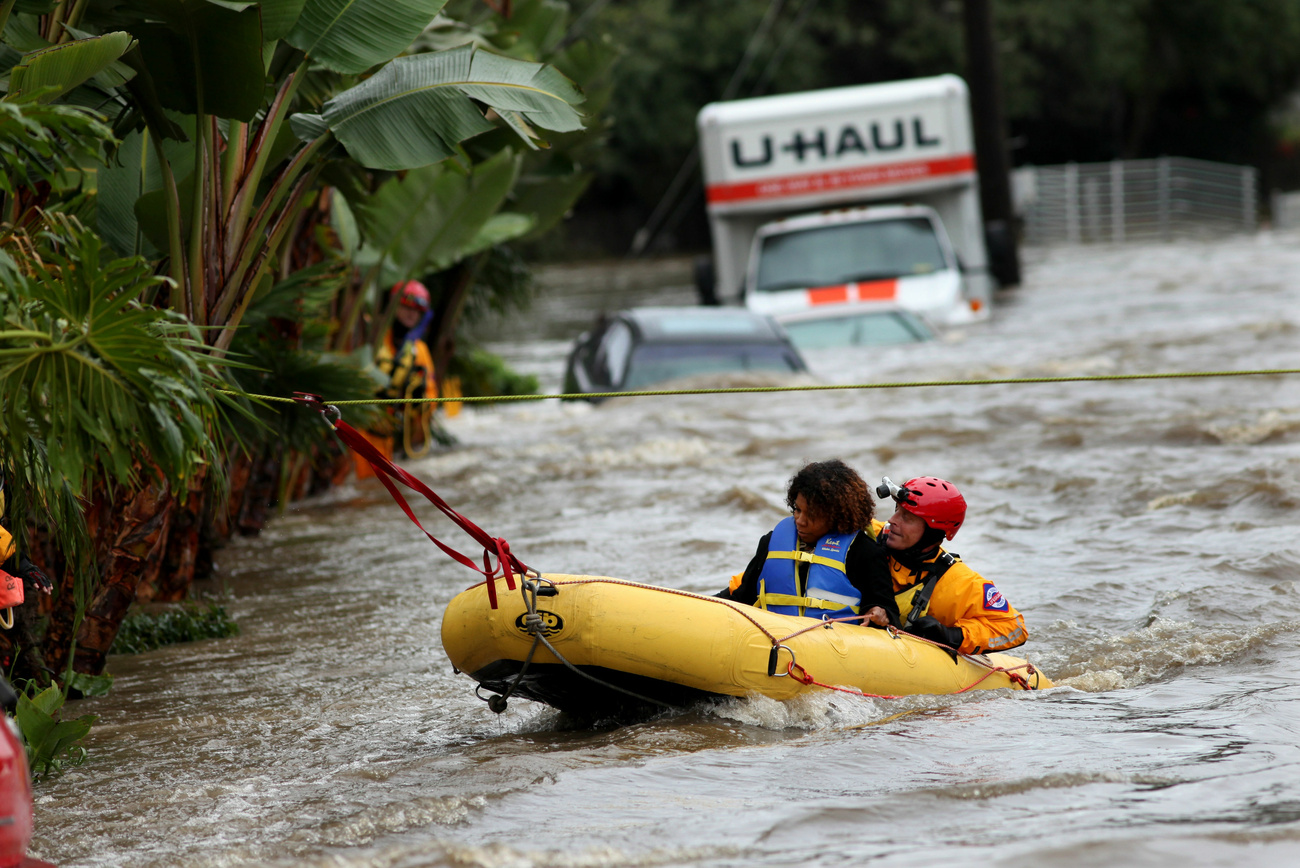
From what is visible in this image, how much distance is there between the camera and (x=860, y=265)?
17.3 m

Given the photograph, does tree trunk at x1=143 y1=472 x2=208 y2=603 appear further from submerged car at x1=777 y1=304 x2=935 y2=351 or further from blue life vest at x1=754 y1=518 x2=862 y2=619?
submerged car at x1=777 y1=304 x2=935 y2=351

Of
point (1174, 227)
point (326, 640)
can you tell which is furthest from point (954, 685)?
point (1174, 227)

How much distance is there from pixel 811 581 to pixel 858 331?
34.8 ft

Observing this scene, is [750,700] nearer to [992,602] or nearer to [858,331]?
[992,602]

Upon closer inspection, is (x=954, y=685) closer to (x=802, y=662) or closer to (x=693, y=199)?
(x=802, y=662)

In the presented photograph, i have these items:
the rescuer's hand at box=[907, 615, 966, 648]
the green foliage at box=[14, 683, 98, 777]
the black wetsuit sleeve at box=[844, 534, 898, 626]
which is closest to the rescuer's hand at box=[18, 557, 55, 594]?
the green foliage at box=[14, 683, 98, 777]

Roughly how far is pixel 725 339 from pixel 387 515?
443cm

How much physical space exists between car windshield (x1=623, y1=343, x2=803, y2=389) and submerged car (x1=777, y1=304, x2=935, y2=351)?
189 centimetres

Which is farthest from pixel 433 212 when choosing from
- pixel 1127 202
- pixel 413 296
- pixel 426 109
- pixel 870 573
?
→ pixel 1127 202

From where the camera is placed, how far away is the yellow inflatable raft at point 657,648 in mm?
5676

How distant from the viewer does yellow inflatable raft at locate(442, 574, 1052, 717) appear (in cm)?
568

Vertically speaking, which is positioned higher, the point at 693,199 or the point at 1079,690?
the point at 693,199

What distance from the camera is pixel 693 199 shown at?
47031mm

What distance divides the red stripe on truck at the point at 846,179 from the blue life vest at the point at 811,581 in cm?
1268
